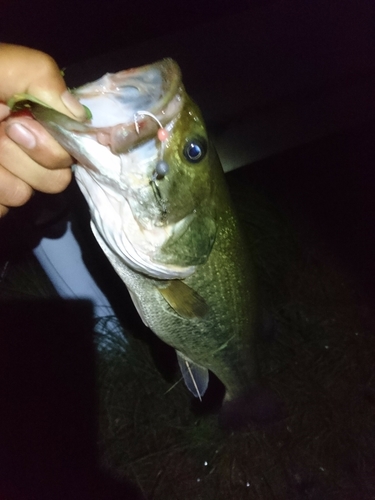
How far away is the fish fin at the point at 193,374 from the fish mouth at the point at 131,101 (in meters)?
0.76

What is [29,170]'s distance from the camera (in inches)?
31.9

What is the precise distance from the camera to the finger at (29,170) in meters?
0.78

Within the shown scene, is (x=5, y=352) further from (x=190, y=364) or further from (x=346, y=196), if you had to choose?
(x=346, y=196)

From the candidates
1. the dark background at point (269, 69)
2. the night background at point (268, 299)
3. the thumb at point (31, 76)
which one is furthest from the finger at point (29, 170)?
the dark background at point (269, 69)

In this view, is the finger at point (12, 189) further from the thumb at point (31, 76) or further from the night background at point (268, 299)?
the night background at point (268, 299)

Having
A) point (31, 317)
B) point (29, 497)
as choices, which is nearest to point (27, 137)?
point (31, 317)

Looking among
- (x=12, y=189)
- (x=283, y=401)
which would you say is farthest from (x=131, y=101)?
(x=283, y=401)

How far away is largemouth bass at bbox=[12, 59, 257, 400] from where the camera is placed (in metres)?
0.65

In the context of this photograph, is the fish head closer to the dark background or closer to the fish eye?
the fish eye

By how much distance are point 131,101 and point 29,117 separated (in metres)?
0.19

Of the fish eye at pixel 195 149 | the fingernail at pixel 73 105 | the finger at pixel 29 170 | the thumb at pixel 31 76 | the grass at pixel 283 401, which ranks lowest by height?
the grass at pixel 283 401

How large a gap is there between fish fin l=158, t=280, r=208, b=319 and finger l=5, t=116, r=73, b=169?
373 millimetres

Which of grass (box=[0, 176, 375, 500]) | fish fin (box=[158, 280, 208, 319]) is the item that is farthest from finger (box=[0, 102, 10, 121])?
grass (box=[0, 176, 375, 500])

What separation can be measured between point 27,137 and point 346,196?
2381 millimetres
